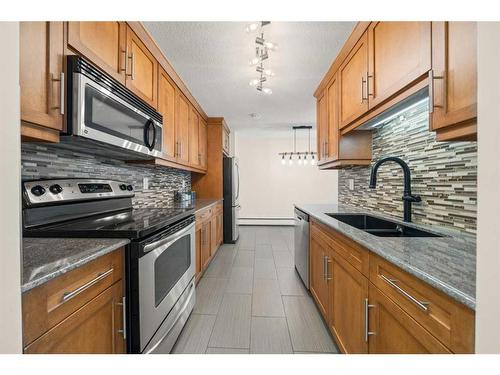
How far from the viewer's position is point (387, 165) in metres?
2.08

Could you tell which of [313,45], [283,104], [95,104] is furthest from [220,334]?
[283,104]

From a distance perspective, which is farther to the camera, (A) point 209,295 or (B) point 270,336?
(A) point 209,295

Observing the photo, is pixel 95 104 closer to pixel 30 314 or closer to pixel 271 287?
pixel 30 314

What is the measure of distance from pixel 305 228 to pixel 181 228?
1.32m

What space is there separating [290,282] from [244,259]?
1.02 m

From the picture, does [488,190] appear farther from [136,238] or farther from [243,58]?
[243,58]

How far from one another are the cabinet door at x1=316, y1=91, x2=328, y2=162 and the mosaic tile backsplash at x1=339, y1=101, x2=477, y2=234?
1.92ft

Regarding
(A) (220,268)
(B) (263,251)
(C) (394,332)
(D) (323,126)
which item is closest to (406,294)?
(C) (394,332)

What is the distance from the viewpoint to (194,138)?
345 cm

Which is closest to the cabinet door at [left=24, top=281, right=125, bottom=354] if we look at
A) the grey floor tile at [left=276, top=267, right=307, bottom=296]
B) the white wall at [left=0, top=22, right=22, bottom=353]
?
the white wall at [left=0, top=22, right=22, bottom=353]

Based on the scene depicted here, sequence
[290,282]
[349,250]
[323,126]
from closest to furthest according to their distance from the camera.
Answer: [349,250] < [290,282] < [323,126]

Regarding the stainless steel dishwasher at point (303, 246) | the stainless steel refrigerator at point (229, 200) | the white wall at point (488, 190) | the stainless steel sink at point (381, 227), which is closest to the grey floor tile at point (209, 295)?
the stainless steel dishwasher at point (303, 246)

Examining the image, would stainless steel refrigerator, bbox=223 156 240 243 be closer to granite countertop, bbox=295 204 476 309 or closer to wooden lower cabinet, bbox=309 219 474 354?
wooden lower cabinet, bbox=309 219 474 354

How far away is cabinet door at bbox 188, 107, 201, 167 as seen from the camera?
10.7 ft
